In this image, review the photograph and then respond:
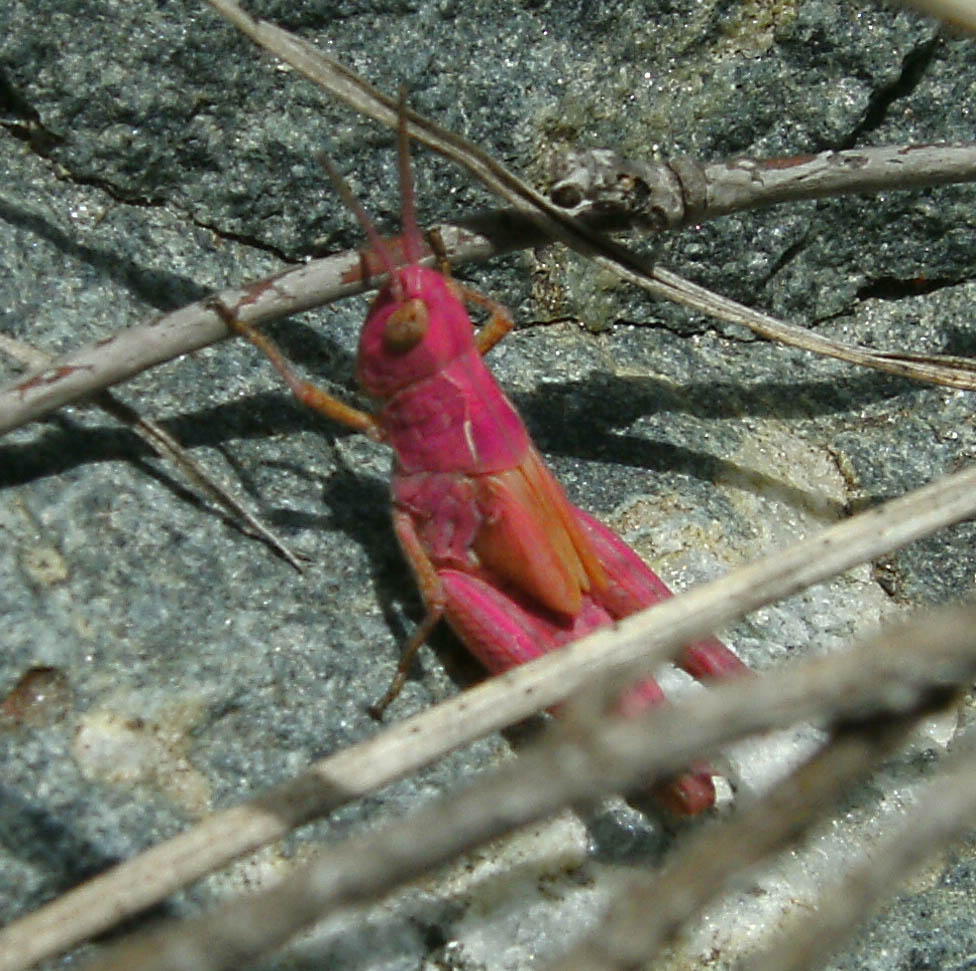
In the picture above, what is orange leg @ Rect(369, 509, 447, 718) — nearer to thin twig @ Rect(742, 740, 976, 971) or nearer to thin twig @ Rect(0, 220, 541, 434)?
thin twig @ Rect(0, 220, 541, 434)

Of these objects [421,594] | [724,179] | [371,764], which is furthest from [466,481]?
[371,764]

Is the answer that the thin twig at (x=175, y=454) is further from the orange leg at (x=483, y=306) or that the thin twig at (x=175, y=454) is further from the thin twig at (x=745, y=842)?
the thin twig at (x=745, y=842)

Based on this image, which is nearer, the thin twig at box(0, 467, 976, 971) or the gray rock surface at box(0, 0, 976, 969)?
the thin twig at box(0, 467, 976, 971)

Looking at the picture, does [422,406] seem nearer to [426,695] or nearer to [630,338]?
[426,695]

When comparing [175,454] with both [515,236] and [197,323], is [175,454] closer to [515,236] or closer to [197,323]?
[197,323]

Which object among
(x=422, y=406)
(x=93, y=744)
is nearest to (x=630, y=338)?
(x=422, y=406)

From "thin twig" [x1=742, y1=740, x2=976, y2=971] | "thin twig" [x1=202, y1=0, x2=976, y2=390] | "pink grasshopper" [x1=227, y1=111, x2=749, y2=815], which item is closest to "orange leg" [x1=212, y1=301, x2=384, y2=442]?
"pink grasshopper" [x1=227, y1=111, x2=749, y2=815]

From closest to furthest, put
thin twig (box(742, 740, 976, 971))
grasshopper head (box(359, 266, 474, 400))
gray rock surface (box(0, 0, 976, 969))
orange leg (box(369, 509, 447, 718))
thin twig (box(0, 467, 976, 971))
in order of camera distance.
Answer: thin twig (box(742, 740, 976, 971)), thin twig (box(0, 467, 976, 971)), gray rock surface (box(0, 0, 976, 969)), orange leg (box(369, 509, 447, 718)), grasshopper head (box(359, 266, 474, 400))
